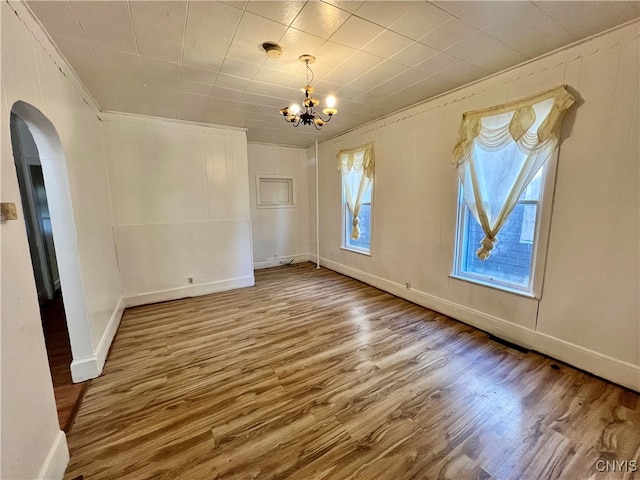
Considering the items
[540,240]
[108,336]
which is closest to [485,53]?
[540,240]

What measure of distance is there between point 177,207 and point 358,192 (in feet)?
9.55

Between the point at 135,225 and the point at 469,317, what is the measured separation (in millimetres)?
4586

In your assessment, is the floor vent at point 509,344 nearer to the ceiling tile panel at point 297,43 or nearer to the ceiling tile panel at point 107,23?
the ceiling tile panel at point 297,43

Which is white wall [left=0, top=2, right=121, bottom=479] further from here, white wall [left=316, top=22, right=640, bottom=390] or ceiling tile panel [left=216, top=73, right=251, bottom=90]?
white wall [left=316, top=22, right=640, bottom=390]

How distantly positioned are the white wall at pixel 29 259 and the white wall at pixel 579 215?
3621 mm

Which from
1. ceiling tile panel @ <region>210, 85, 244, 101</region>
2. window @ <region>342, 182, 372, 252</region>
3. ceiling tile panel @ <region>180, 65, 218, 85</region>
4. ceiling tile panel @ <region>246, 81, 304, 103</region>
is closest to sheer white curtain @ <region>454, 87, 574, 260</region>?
window @ <region>342, 182, 372, 252</region>

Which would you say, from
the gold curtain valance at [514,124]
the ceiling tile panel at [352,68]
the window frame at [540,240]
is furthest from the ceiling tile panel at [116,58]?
the window frame at [540,240]

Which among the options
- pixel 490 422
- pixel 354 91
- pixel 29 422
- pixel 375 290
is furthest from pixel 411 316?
pixel 29 422

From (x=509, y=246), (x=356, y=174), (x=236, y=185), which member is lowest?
(x=509, y=246)

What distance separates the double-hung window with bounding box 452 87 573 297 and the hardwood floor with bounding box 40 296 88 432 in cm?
383

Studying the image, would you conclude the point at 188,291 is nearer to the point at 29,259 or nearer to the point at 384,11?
the point at 29,259

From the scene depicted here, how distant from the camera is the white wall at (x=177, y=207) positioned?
12.1 feet

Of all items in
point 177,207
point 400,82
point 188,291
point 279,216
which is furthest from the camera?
point 279,216

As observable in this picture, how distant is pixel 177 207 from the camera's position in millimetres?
4027
